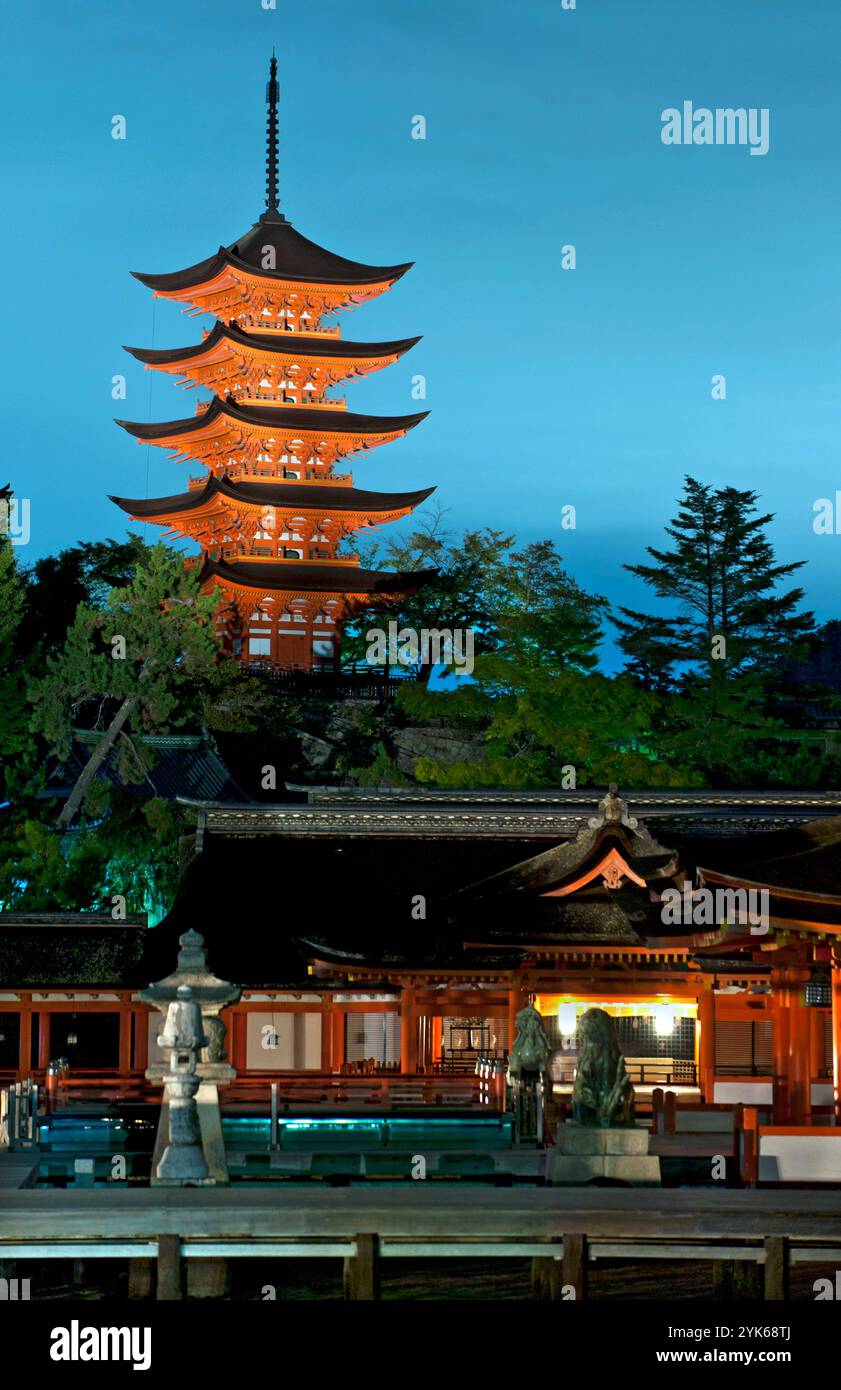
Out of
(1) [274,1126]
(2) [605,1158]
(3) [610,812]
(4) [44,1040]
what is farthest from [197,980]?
(4) [44,1040]

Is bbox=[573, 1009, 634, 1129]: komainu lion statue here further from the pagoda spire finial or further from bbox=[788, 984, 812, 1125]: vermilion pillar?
the pagoda spire finial

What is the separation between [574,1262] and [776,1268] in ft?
5.79

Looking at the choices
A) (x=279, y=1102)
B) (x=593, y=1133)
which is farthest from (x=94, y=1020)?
(x=593, y=1133)

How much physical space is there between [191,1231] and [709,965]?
16637 millimetres

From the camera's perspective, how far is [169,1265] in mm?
18234

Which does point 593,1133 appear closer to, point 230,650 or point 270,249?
point 230,650

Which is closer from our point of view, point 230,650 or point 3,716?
point 3,716

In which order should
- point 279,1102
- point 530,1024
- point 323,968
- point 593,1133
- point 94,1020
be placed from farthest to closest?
1. point 94,1020
2. point 323,968
3. point 279,1102
4. point 530,1024
5. point 593,1133

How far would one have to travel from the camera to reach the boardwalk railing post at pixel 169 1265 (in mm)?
18172

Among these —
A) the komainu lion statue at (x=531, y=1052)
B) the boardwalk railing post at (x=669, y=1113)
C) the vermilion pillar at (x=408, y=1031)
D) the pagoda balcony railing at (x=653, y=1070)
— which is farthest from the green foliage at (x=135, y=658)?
the boardwalk railing post at (x=669, y=1113)

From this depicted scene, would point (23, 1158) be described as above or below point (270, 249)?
below

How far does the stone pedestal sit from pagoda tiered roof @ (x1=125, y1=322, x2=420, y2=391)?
5575cm

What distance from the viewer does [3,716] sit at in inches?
2291

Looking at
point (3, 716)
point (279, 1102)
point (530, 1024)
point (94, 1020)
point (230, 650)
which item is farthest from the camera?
point (230, 650)
